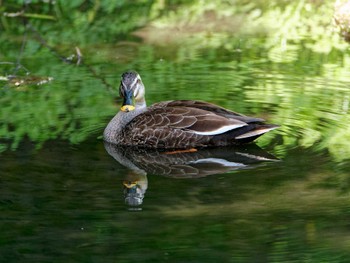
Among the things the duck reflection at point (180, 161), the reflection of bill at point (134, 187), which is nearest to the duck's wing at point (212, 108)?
the duck reflection at point (180, 161)

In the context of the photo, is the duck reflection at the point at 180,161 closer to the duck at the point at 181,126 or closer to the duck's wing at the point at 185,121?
the duck at the point at 181,126

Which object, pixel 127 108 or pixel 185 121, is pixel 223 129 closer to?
pixel 185 121

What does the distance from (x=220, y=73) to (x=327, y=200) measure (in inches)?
168

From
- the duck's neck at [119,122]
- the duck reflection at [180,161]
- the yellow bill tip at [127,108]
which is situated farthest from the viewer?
the yellow bill tip at [127,108]

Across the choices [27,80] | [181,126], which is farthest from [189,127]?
[27,80]

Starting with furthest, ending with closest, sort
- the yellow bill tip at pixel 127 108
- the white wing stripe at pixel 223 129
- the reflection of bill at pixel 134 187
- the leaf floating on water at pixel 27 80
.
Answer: the leaf floating on water at pixel 27 80, the yellow bill tip at pixel 127 108, the white wing stripe at pixel 223 129, the reflection of bill at pixel 134 187

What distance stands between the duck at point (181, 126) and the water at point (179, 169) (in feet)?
0.46

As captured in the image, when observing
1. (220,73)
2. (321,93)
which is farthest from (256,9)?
(321,93)

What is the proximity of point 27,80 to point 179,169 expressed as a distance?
3463 mm

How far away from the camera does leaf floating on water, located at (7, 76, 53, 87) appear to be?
1189cm

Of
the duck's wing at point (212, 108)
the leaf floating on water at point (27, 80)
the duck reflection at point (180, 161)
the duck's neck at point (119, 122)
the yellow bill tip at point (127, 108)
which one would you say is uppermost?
the duck's wing at point (212, 108)

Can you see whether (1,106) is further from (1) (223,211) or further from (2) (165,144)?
(1) (223,211)

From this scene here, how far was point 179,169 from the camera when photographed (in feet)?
30.0

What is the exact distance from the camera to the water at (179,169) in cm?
731
